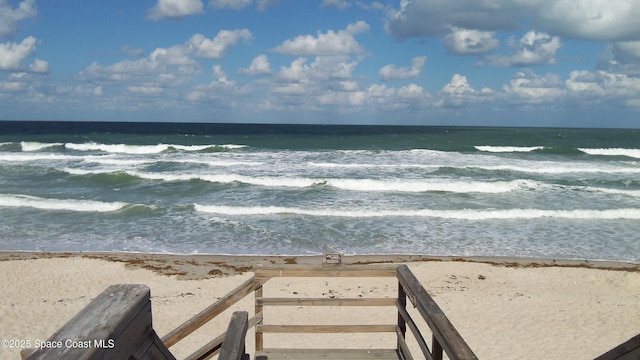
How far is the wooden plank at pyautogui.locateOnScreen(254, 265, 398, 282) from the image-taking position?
4.29 m

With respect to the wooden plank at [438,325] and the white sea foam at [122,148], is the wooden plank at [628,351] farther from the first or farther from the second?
the white sea foam at [122,148]

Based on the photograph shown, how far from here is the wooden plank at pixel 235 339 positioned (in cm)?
244

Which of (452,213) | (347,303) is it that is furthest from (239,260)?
(452,213)

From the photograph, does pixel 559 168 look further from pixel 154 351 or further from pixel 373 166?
pixel 154 351

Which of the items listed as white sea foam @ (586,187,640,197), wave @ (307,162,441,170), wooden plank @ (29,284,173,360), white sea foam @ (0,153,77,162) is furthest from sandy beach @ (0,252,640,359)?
white sea foam @ (0,153,77,162)

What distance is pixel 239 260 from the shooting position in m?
12.5

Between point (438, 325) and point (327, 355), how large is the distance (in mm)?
2438

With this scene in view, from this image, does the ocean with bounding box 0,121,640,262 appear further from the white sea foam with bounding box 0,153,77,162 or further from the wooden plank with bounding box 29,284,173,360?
the wooden plank with bounding box 29,284,173,360

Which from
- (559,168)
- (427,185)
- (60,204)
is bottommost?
(60,204)

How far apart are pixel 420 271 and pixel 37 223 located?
12.6 metres

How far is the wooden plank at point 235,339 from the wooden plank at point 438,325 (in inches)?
41.8

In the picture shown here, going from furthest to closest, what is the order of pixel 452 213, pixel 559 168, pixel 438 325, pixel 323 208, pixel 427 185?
1. pixel 559 168
2. pixel 427 185
3. pixel 323 208
4. pixel 452 213
5. pixel 438 325

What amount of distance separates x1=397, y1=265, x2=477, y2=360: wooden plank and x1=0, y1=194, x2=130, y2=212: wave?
54.7 feet

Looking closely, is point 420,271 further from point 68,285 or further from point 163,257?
point 68,285
